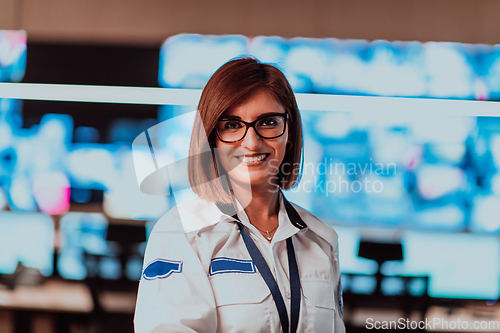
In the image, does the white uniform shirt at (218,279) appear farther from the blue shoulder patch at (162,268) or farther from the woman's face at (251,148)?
the woman's face at (251,148)

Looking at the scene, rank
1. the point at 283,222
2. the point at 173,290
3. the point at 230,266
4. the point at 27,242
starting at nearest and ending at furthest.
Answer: the point at 173,290 → the point at 230,266 → the point at 283,222 → the point at 27,242

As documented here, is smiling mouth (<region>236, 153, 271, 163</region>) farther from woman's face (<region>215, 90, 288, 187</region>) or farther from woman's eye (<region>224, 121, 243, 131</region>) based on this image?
woman's eye (<region>224, 121, 243, 131</region>)

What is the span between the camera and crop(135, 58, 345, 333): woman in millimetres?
1246

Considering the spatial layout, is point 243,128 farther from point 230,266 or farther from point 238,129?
point 230,266

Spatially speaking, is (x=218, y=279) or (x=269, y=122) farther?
(x=269, y=122)

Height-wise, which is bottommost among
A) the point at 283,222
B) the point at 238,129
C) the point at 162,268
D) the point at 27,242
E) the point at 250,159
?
the point at 27,242

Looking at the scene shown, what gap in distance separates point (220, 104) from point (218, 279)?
2.13 feet

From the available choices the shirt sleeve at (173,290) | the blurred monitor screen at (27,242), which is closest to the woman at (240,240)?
the shirt sleeve at (173,290)

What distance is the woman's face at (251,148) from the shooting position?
1.38m

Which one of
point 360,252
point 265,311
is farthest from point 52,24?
point 360,252

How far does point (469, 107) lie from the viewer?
252 cm

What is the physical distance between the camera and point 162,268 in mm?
1266

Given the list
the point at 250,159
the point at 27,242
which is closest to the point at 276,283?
the point at 250,159

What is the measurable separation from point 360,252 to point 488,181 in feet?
3.39
